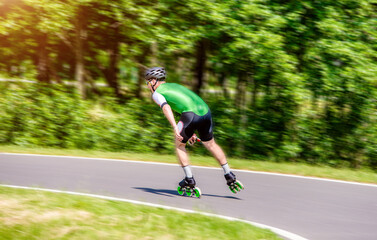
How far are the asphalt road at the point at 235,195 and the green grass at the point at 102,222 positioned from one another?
0.79 m

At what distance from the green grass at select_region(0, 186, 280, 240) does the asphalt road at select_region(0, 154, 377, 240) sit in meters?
0.79

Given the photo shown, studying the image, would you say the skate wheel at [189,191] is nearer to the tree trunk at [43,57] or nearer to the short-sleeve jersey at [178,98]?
the short-sleeve jersey at [178,98]

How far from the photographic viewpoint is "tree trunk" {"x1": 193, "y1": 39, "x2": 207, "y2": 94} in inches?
583

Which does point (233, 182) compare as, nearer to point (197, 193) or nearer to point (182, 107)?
point (197, 193)

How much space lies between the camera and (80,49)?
17.1 metres

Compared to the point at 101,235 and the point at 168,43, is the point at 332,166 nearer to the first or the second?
the point at 168,43

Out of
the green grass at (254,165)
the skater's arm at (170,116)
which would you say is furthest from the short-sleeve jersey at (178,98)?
the green grass at (254,165)

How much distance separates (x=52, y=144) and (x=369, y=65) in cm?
852

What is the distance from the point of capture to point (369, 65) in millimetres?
12562

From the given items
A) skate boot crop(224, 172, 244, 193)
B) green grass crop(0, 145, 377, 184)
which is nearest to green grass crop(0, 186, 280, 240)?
skate boot crop(224, 172, 244, 193)

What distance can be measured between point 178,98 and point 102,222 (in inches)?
91.5

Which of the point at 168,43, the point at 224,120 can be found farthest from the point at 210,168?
the point at 168,43

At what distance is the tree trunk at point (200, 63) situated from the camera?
14.8 meters

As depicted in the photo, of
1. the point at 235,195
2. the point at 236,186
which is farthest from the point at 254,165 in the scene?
the point at 236,186
